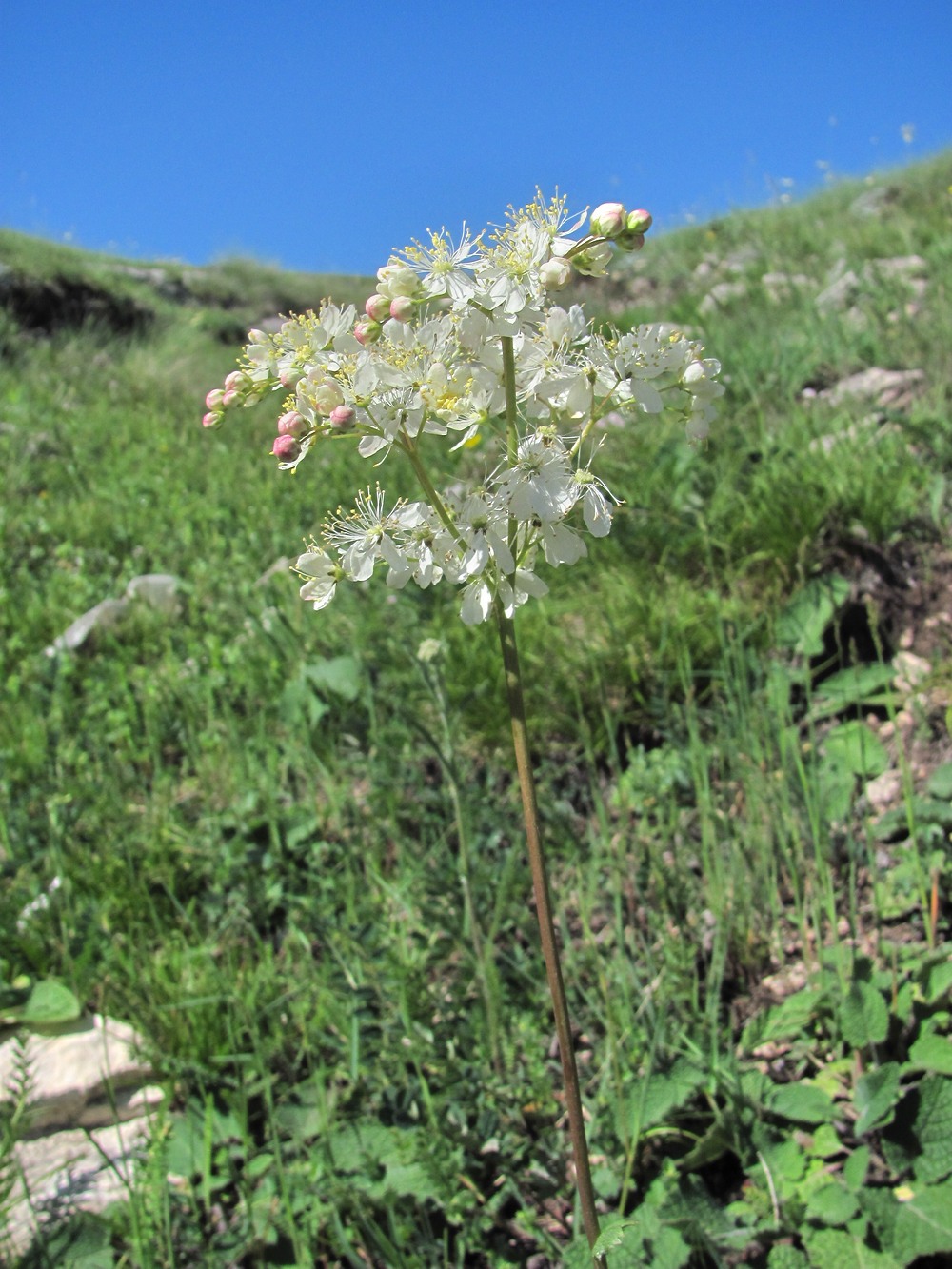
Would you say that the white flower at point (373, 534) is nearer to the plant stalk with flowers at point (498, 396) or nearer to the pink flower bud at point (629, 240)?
the plant stalk with flowers at point (498, 396)

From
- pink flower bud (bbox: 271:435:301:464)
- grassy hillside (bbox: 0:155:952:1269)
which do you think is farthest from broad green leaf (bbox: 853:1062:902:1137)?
pink flower bud (bbox: 271:435:301:464)

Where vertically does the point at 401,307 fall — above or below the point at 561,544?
above

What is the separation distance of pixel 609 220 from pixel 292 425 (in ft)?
1.14

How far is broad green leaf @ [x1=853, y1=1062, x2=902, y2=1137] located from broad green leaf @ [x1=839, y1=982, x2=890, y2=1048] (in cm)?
6

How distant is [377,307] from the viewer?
0.92 m

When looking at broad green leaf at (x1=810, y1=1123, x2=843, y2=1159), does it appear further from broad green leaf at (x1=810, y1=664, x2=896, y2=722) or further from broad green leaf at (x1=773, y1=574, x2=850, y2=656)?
broad green leaf at (x1=773, y1=574, x2=850, y2=656)

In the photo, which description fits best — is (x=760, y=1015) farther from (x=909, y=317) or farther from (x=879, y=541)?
(x=909, y=317)

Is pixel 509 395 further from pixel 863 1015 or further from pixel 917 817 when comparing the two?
pixel 917 817

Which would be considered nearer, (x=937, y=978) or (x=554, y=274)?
(x=554, y=274)

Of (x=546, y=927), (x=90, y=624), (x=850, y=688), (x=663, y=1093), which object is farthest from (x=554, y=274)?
(x=90, y=624)

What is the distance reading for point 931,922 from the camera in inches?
65.4

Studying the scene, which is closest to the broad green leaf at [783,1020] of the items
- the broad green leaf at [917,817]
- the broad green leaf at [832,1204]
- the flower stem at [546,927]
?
the broad green leaf at [832,1204]

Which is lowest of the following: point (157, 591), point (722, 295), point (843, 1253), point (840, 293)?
point (843, 1253)

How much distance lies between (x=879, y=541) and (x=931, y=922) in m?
1.35
